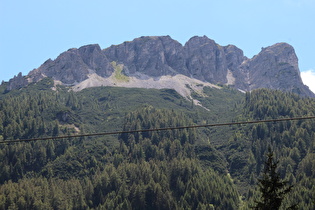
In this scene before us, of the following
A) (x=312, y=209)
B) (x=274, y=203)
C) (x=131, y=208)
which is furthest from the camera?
(x=131, y=208)

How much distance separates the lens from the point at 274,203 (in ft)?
124

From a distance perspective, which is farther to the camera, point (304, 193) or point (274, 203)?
point (304, 193)

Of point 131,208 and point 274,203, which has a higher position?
point 274,203

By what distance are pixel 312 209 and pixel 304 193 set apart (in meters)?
16.1

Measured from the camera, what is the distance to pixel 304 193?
18612 centimetres

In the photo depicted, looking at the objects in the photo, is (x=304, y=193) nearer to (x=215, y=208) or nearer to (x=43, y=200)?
(x=215, y=208)

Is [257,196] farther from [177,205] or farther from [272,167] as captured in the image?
[272,167]

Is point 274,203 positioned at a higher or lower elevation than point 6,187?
higher

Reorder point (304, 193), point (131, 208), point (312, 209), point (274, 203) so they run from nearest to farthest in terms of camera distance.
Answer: point (274, 203) < point (312, 209) < point (304, 193) < point (131, 208)

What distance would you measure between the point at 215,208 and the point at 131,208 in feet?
142

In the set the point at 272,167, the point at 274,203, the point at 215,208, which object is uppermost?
the point at 272,167

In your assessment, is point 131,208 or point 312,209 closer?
point 312,209

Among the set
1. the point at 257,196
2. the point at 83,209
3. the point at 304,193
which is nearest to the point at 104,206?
the point at 83,209

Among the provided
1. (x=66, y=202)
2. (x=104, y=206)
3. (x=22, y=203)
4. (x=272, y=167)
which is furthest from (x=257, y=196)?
(x=272, y=167)
